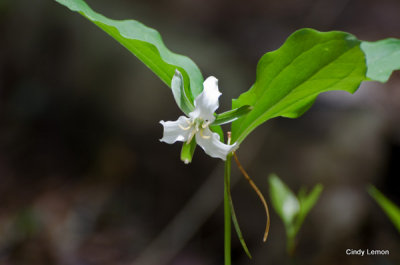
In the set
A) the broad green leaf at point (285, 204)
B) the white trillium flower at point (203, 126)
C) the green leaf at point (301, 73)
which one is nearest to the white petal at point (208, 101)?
the white trillium flower at point (203, 126)

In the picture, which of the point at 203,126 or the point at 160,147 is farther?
the point at 160,147

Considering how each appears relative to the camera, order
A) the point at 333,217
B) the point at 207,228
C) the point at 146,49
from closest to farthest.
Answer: the point at 146,49 → the point at 333,217 → the point at 207,228

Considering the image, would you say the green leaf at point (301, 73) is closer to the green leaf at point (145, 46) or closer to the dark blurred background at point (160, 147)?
the green leaf at point (145, 46)

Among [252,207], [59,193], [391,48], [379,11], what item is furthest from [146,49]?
[379,11]

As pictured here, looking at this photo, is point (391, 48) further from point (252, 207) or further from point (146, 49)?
point (252, 207)

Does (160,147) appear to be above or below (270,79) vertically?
above

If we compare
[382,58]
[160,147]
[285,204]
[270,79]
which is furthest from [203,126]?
[160,147]

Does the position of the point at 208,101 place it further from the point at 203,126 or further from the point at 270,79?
the point at 270,79
